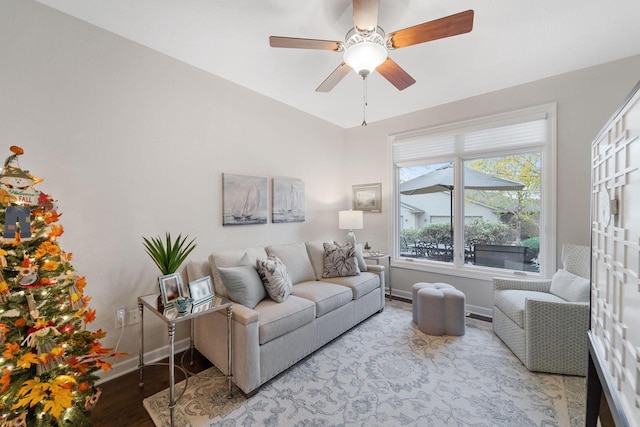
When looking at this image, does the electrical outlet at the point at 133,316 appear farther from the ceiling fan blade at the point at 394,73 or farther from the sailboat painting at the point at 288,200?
the ceiling fan blade at the point at 394,73

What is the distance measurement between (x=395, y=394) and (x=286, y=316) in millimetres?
968

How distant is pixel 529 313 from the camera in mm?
2166

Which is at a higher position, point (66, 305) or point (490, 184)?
point (490, 184)

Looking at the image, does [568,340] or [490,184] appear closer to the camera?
[568,340]

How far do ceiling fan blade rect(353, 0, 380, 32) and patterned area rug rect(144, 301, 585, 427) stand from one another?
249 cm

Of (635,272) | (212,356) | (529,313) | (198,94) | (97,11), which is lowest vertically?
(212,356)

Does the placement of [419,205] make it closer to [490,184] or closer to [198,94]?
[490,184]

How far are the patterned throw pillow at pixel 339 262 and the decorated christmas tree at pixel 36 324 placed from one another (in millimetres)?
2176

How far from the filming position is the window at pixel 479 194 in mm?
3020

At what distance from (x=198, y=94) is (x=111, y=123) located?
83 cm

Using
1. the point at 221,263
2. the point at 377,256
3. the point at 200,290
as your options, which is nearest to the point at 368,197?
the point at 377,256

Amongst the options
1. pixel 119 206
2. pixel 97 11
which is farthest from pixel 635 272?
pixel 97 11

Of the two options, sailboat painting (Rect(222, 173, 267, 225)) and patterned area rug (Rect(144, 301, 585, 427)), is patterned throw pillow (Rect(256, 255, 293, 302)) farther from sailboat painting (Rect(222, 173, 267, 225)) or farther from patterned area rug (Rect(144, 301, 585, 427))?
sailboat painting (Rect(222, 173, 267, 225))

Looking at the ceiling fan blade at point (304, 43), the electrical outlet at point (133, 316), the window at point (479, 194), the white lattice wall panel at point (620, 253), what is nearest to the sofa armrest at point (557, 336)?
the white lattice wall panel at point (620, 253)
